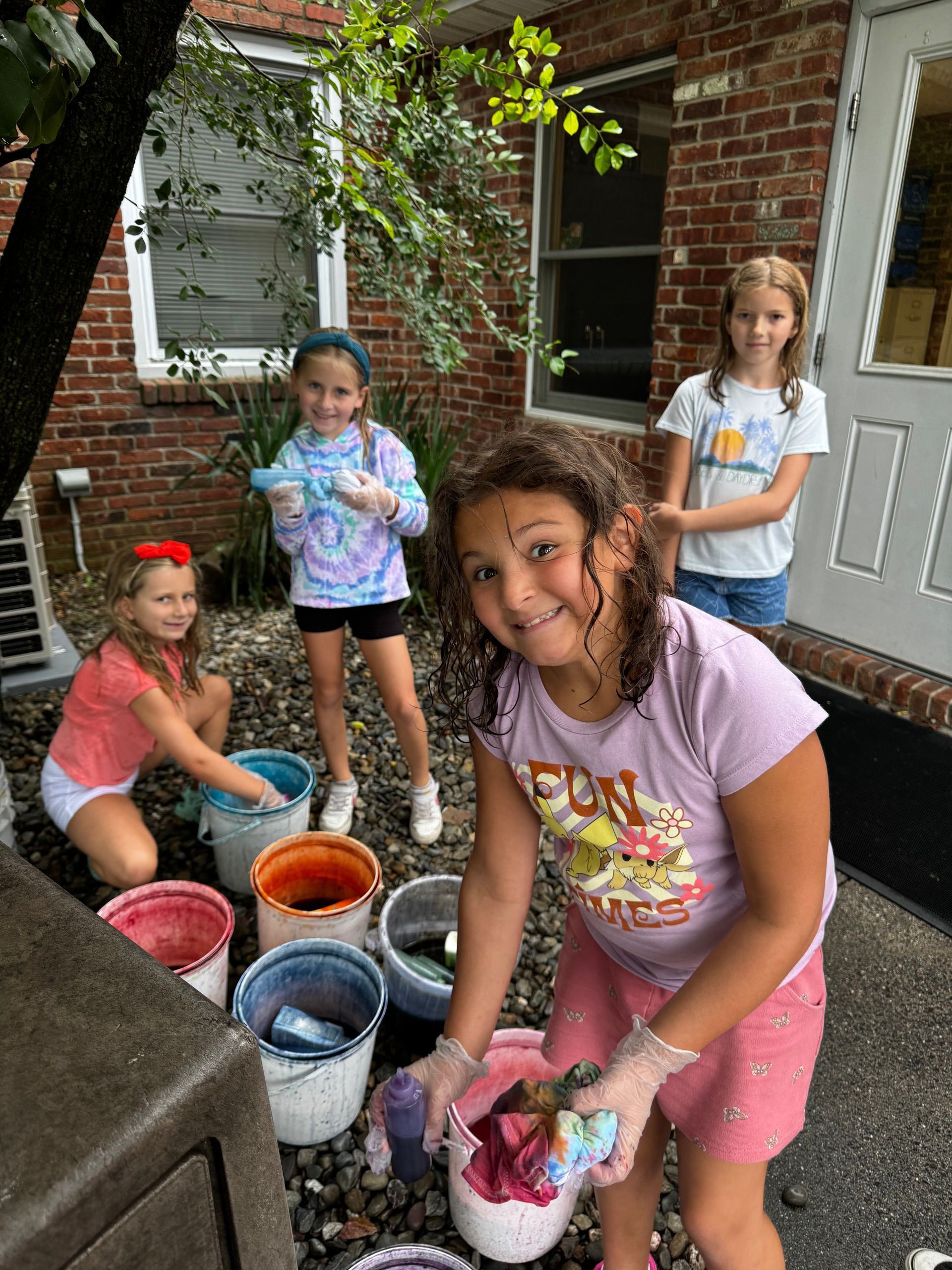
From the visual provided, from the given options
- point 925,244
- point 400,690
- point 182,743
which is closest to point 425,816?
point 400,690

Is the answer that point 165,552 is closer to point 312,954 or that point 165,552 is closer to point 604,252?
point 312,954

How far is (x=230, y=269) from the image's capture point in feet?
17.6

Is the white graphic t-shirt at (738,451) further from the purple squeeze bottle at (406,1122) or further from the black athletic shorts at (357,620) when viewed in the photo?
the purple squeeze bottle at (406,1122)

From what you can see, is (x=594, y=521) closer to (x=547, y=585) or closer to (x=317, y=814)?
(x=547, y=585)

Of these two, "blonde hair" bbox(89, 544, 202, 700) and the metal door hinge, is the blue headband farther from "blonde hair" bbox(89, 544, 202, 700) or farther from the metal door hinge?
the metal door hinge

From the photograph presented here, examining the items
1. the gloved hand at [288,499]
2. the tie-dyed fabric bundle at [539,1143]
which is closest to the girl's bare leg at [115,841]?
the gloved hand at [288,499]

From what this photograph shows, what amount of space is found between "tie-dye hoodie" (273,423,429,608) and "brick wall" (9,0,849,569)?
1.46 m

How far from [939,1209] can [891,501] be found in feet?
9.10

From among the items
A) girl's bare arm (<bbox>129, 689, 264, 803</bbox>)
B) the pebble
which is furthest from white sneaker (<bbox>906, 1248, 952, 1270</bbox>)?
girl's bare arm (<bbox>129, 689, 264, 803</bbox>)

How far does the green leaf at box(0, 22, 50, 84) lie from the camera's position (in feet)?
3.19

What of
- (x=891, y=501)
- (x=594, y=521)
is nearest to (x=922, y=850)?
(x=891, y=501)

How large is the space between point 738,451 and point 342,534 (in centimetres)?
132

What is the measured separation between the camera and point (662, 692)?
1101 mm

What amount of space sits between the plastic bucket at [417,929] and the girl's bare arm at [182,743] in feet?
1.91
